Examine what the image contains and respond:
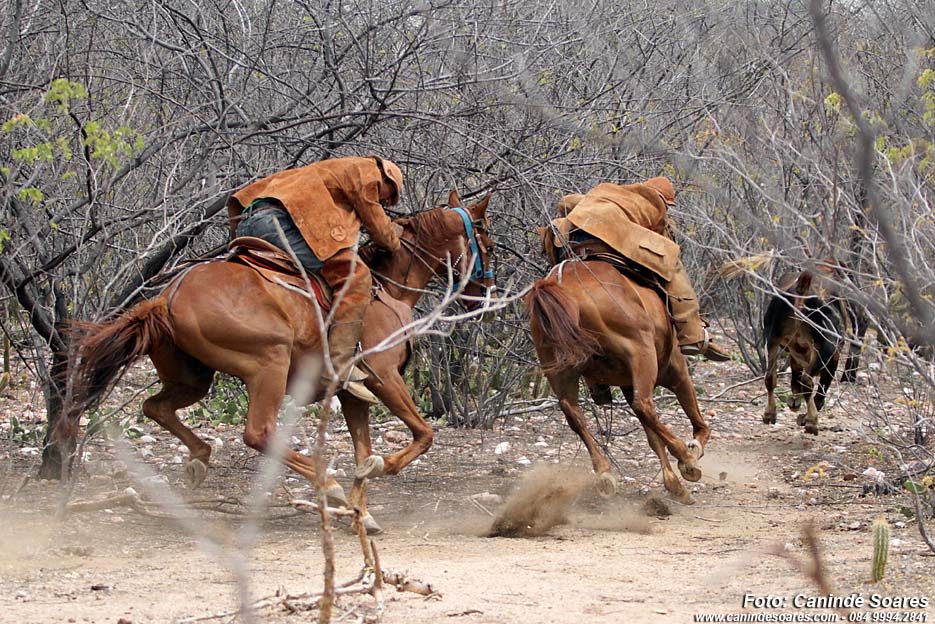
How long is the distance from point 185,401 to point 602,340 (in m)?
2.77

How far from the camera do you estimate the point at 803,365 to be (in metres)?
11.6

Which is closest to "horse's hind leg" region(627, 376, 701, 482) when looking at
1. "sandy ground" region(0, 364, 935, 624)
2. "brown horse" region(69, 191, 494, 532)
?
"sandy ground" region(0, 364, 935, 624)

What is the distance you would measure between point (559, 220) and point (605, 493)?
1.97 meters

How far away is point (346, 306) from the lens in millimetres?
7316

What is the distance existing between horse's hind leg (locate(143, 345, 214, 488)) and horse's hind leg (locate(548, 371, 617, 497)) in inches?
92.7

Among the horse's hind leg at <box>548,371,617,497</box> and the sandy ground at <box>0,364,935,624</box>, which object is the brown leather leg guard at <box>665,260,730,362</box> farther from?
the sandy ground at <box>0,364,935,624</box>

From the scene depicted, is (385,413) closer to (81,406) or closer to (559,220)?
(559,220)

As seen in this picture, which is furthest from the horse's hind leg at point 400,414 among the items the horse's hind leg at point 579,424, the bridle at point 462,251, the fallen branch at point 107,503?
the fallen branch at point 107,503

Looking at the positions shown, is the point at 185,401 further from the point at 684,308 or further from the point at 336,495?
the point at 684,308

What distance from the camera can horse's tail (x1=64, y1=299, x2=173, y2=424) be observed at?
655 centimetres

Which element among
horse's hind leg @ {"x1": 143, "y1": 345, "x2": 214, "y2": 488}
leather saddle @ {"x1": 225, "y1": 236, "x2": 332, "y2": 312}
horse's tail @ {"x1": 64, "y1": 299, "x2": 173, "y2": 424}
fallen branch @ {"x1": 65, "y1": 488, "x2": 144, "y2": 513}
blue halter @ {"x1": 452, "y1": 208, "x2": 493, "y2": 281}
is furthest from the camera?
blue halter @ {"x1": 452, "y1": 208, "x2": 493, "y2": 281}

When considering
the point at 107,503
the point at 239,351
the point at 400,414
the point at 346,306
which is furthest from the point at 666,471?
the point at 107,503

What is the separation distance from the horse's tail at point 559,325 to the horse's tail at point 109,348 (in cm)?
243

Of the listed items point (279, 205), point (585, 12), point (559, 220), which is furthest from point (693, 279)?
point (279, 205)
